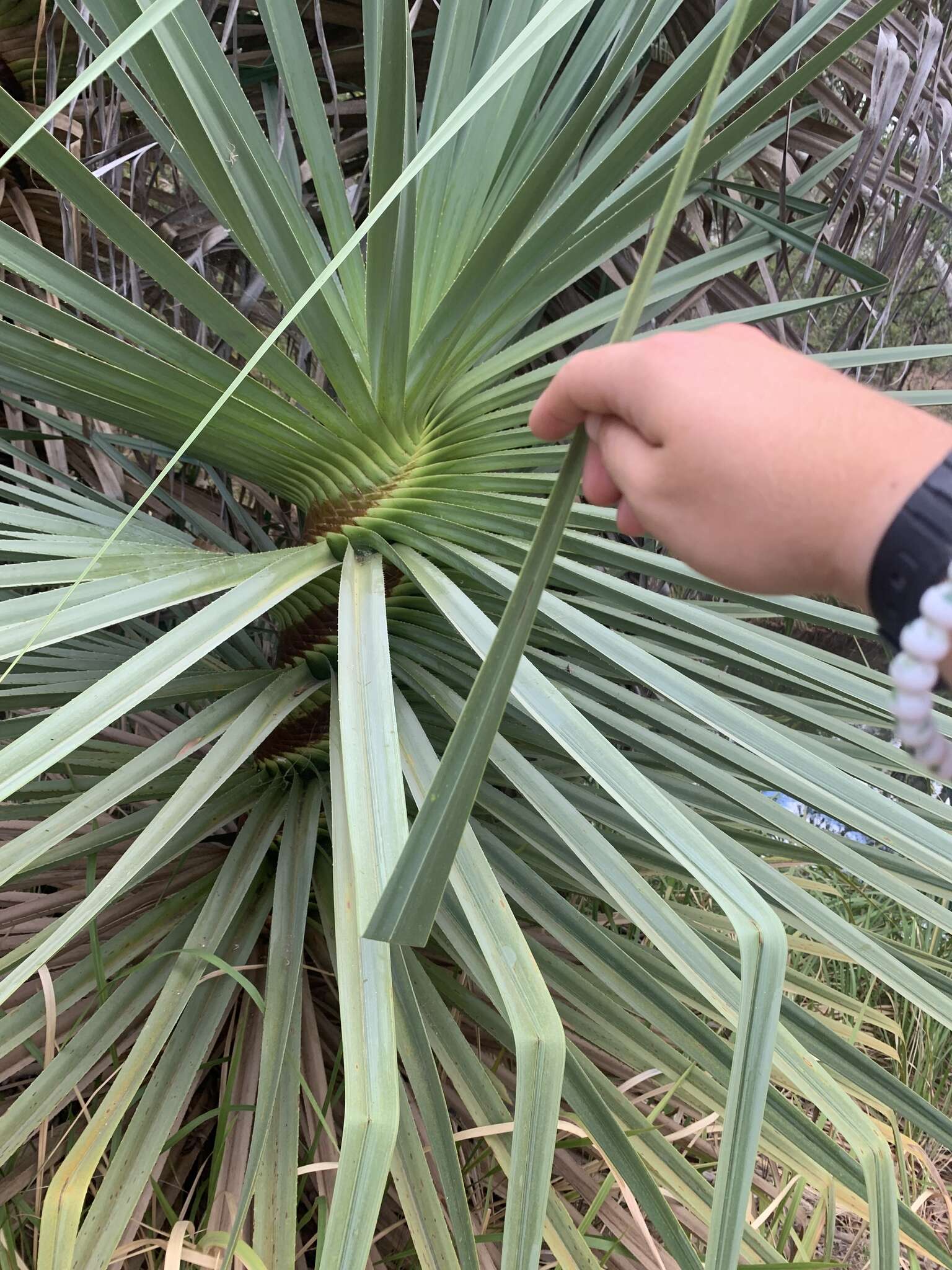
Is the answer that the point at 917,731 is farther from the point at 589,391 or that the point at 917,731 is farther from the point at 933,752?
the point at 589,391

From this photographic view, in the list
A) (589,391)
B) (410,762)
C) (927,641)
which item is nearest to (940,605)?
(927,641)

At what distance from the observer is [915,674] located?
0.29 meters

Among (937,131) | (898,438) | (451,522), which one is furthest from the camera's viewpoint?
(937,131)

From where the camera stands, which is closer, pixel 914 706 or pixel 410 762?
pixel 914 706

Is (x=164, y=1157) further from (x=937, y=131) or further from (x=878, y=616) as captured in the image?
(x=937, y=131)

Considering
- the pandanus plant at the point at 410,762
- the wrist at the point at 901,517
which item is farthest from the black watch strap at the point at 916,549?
the pandanus plant at the point at 410,762

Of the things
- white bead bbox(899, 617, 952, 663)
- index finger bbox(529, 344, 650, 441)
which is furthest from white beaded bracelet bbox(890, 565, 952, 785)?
index finger bbox(529, 344, 650, 441)

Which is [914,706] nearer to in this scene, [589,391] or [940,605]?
[940,605]

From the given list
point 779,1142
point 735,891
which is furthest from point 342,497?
point 779,1142

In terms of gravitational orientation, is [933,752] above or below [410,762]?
above

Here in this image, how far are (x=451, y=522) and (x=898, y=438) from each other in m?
0.42

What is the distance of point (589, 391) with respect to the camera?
315 mm

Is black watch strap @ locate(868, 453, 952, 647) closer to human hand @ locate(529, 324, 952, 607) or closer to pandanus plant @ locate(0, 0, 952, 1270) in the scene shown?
human hand @ locate(529, 324, 952, 607)

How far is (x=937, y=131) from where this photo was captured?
2.87 feet
